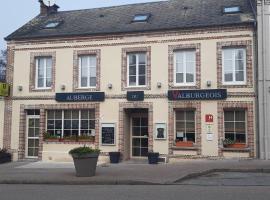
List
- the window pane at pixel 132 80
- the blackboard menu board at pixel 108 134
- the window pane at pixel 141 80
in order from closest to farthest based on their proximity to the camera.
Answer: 1. the blackboard menu board at pixel 108 134
2. the window pane at pixel 141 80
3. the window pane at pixel 132 80

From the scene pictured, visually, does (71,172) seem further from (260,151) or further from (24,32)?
(24,32)

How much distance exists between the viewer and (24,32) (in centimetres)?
2125

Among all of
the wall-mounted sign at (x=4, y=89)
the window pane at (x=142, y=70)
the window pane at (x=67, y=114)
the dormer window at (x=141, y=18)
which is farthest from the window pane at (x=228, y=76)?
the wall-mounted sign at (x=4, y=89)

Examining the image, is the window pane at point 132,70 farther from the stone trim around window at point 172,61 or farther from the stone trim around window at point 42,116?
the stone trim around window at point 42,116

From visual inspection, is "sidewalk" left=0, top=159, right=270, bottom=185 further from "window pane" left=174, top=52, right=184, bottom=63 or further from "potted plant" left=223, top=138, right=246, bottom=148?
"window pane" left=174, top=52, right=184, bottom=63

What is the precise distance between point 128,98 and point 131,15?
16.2 ft

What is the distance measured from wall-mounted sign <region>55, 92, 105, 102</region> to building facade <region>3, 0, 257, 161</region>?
48 mm

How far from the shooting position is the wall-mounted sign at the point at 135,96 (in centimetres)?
1862

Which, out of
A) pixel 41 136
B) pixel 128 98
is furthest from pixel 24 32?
pixel 128 98

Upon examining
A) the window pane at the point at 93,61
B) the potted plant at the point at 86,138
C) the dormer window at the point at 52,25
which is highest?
the dormer window at the point at 52,25

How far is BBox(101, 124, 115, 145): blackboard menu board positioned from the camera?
18922 millimetres

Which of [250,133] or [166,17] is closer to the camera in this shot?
[250,133]

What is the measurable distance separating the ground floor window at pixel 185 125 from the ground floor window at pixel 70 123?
4.08 m

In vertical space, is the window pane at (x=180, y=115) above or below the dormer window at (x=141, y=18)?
below
